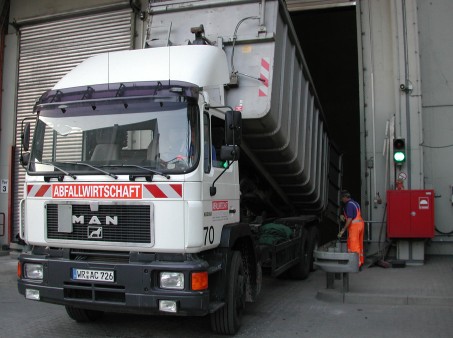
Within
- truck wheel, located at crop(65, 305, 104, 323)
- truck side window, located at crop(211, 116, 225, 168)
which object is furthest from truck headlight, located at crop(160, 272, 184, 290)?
truck wheel, located at crop(65, 305, 104, 323)

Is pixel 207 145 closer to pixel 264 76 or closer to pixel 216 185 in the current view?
pixel 216 185

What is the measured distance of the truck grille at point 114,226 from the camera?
4547mm

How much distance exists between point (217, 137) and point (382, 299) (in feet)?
11.9

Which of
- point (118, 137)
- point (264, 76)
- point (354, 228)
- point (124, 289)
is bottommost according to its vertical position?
point (124, 289)

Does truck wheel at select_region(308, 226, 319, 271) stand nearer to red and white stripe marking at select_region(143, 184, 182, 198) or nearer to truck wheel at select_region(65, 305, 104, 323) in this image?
truck wheel at select_region(65, 305, 104, 323)

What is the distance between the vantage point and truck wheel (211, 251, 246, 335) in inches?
201

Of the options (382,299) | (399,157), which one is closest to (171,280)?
(382,299)

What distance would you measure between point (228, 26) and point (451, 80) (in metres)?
6.78

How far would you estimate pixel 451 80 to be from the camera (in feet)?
35.8

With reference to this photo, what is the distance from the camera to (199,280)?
175 inches

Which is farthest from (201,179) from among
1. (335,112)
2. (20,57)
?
(335,112)

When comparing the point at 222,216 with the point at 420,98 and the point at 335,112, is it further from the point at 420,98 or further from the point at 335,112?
the point at 335,112

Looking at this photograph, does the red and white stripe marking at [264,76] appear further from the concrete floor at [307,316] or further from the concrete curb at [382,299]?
the concrete curb at [382,299]

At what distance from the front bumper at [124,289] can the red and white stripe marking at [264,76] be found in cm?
238
